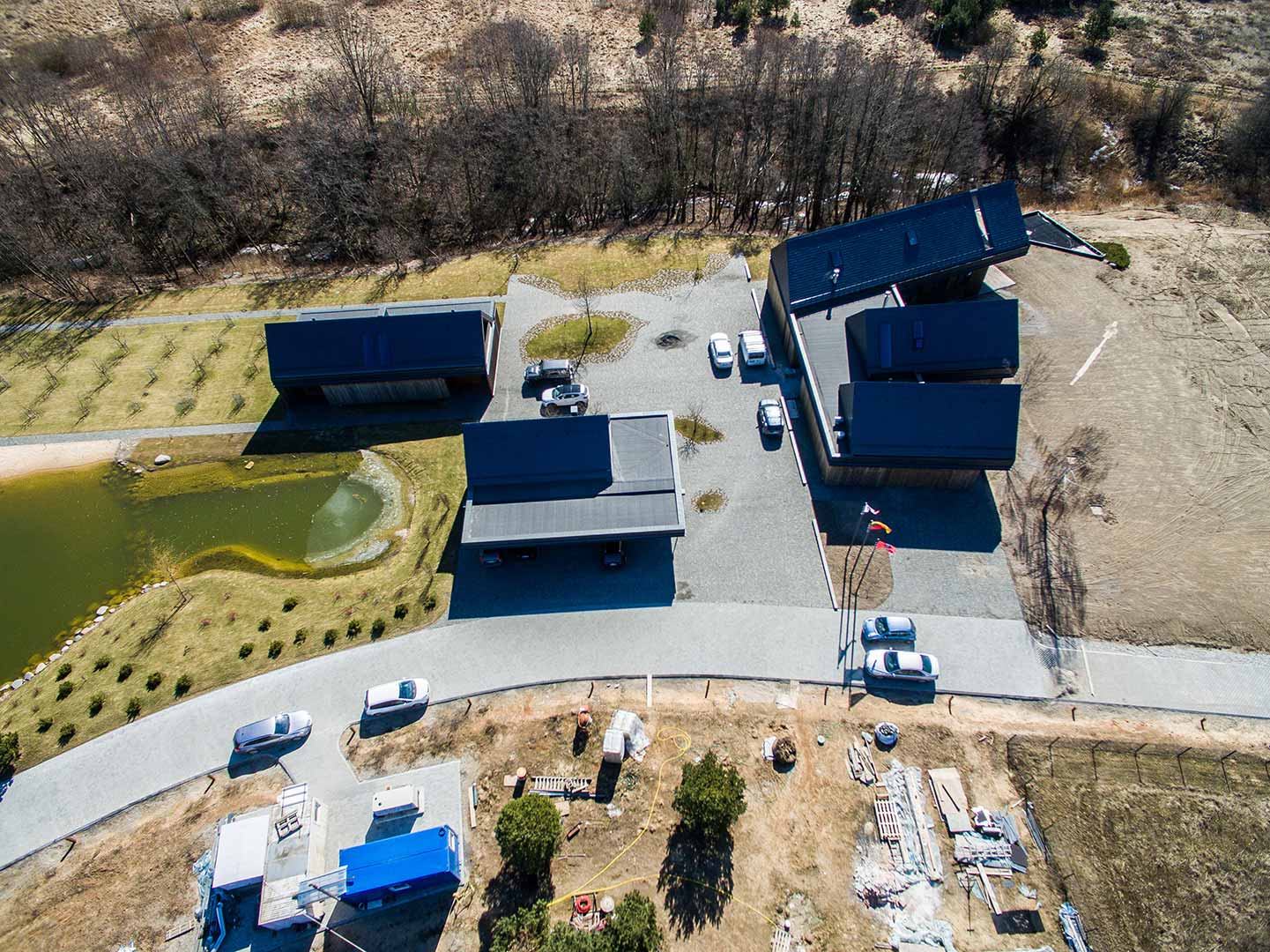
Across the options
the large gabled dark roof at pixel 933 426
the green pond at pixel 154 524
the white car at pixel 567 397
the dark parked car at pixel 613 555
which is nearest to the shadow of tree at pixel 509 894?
the dark parked car at pixel 613 555

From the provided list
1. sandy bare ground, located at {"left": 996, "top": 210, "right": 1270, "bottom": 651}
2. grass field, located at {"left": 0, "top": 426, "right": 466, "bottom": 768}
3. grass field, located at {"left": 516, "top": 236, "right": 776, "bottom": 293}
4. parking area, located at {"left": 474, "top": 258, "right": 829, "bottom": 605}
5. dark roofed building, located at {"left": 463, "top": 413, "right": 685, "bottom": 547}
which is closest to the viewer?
grass field, located at {"left": 0, "top": 426, "right": 466, "bottom": 768}

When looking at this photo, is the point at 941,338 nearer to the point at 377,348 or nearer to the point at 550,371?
the point at 550,371

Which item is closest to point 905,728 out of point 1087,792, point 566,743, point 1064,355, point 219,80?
point 1087,792

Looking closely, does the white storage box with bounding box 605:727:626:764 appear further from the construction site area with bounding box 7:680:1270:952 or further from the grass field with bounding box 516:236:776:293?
the grass field with bounding box 516:236:776:293

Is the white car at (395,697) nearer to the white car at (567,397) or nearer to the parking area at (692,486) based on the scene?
the parking area at (692,486)

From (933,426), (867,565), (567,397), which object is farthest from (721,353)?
(867,565)

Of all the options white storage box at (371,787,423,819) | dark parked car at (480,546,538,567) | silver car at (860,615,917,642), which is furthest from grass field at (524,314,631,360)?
white storage box at (371,787,423,819)
